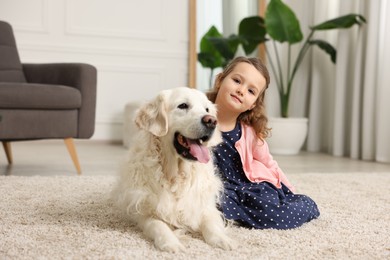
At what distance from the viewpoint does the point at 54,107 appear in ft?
9.68

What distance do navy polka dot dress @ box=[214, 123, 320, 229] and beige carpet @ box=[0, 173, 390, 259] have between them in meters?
0.06

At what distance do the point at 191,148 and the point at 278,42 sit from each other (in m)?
4.02

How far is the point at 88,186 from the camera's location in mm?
2541

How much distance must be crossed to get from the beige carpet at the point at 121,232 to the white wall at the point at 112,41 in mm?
3108

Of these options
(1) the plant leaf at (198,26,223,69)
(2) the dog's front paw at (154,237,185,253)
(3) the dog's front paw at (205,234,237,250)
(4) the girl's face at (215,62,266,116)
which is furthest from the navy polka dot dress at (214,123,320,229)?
(1) the plant leaf at (198,26,223,69)

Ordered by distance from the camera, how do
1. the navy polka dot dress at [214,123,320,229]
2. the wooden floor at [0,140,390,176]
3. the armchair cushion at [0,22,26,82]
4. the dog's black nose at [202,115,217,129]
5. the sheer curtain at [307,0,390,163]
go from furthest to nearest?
1. the sheer curtain at [307,0,390,163]
2. the armchair cushion at [0,22,26,82]
3. the wooden floor at [0,140,390,176]
4. the navy polka dot dress at [214,123,320,229]
5. the dog's black nose at [202,115,217,129]

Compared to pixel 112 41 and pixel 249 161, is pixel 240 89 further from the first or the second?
pixel 112 41

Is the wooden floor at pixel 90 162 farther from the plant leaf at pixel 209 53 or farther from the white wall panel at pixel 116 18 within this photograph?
the plant leaf at pixel 209 53

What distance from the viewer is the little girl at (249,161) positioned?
1.79m

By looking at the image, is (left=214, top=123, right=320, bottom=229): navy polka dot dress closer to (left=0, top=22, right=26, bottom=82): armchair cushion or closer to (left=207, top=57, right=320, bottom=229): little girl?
(left=207, top=57, right=320, bottom=229): little girl

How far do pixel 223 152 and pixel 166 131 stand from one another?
435 millimetres

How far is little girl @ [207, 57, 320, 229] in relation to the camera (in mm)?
1785

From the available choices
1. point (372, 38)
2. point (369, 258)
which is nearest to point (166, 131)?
point (369, 258)

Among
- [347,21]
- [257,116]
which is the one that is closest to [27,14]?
[347,21]
